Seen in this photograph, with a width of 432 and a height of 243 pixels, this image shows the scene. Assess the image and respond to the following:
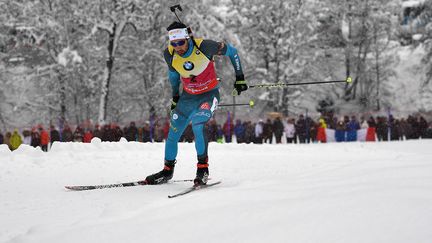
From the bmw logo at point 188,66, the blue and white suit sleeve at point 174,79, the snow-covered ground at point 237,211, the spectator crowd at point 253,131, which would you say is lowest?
the snow-covered ground at point 237,211

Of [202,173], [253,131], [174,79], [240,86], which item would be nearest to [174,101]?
[174,79]

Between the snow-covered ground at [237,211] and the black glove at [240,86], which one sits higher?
the black glove at [240,86]

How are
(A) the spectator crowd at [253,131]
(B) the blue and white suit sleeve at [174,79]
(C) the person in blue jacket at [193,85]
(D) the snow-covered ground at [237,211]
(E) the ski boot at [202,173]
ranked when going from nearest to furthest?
(D) the snow-covered ground at [237,211] < (E) the ski boot at [202,173] < (C) the person in blue jacket at [193,85] < (B) the blue and white suit sleeve at [174,79] < (A) the spectator crowd at [253,131]

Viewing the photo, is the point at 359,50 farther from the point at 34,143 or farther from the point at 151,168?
the point at 151,168

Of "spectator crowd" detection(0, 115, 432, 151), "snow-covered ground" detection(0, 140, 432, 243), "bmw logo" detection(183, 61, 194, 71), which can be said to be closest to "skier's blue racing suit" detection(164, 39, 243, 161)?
"bmw logo" detection(183, 61, 194, 71)

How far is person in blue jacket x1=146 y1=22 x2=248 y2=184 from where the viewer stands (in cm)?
575

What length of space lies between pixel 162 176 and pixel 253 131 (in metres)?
14.7

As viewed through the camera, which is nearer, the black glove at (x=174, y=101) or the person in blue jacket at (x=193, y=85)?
the person in blue jacket at (x=193, y=85)

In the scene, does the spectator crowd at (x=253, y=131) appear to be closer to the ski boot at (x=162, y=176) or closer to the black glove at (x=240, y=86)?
the ski boot at (x=162, y=176)

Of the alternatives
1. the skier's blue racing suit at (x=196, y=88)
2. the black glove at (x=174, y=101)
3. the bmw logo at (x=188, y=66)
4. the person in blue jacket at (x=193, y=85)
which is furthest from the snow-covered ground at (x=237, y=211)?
the bmw logo at (x=188, y=66)

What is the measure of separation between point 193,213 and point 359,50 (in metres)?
35.7

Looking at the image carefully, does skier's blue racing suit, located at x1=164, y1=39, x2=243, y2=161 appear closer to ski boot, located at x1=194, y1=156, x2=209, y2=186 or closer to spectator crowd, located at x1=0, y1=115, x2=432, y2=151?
ski boot, located at x1=194, y1=156, x2=209, y2=186

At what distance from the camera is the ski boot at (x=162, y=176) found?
18.9 feet

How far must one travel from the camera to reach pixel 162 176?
586cm
